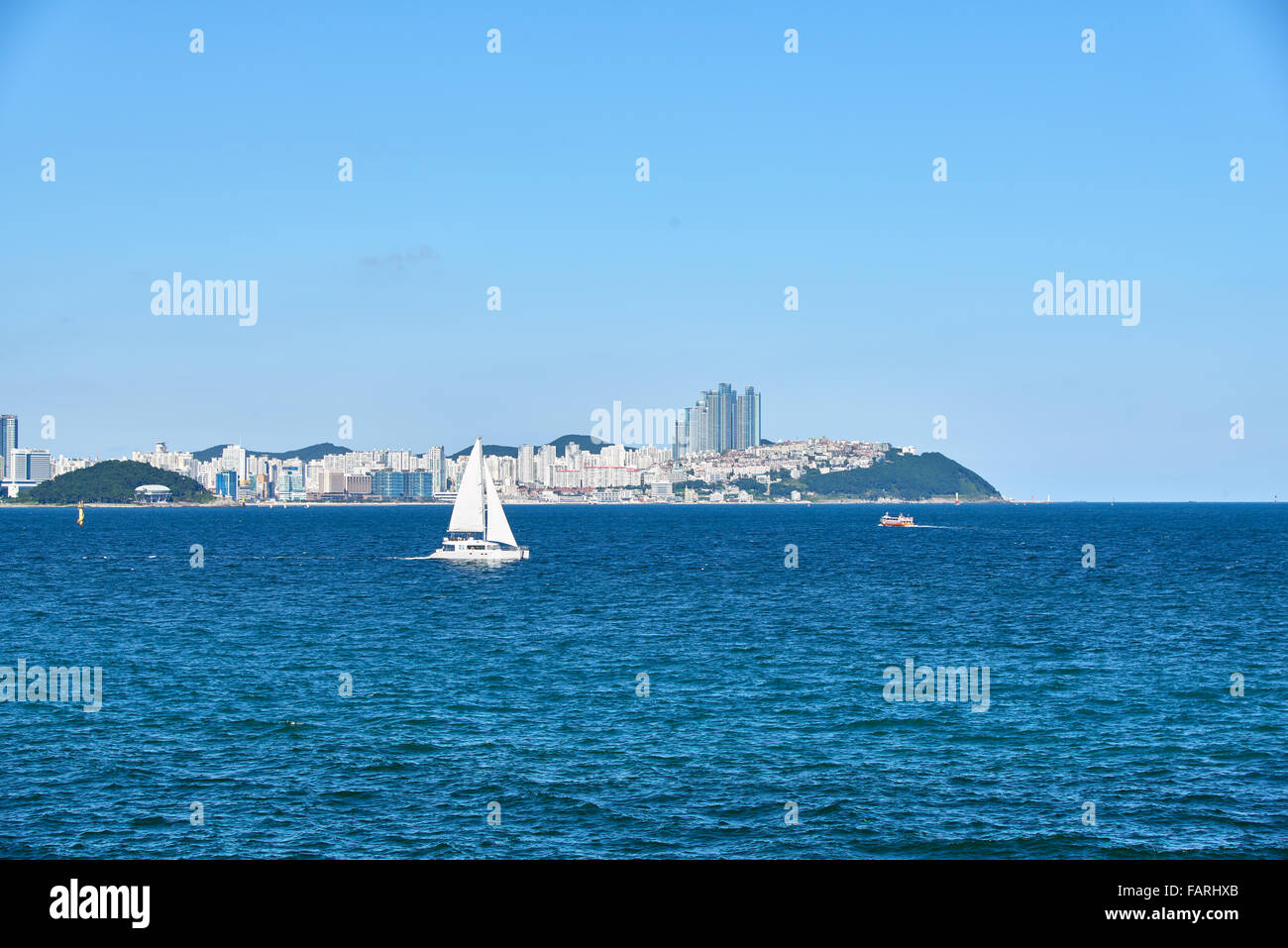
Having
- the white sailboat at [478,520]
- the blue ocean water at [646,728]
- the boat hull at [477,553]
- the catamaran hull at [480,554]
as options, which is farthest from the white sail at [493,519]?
the blue ocean water at [646,728]

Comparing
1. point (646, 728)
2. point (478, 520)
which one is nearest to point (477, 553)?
point (478, 520)

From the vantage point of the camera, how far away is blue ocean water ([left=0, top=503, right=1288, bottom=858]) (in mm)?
24391

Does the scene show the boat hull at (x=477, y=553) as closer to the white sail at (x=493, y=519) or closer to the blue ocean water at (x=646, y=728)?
the white sail at (x=493, y=519)

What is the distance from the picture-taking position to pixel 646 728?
3466 cm

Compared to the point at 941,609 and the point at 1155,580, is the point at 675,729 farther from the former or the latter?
the point at 1155,580

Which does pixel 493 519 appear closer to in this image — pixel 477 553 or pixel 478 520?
pixel 478 520

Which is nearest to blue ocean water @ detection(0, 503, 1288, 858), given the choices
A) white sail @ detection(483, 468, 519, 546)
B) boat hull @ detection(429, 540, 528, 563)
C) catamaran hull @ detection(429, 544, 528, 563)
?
boat hull @ detection(429, 540, 528, 563)

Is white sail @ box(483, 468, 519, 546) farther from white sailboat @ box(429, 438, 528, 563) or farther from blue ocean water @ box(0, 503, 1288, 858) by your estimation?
blue ocean water @ box(0, 503, 1288, 858)

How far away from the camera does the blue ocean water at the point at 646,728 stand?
24391 mm

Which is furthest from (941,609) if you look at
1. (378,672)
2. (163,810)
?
(163,810)
